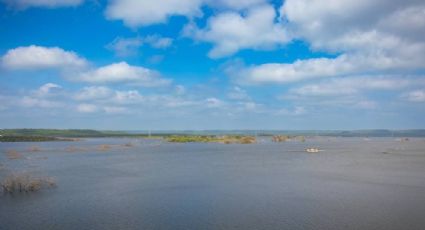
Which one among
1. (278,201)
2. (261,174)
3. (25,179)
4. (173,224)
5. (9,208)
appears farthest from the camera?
(261,174)

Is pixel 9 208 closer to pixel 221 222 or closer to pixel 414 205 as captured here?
pixel 221 222

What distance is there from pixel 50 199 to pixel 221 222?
1258 centimetres

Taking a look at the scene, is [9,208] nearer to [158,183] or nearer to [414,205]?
[158,183]

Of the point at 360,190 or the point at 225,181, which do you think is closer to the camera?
the point at 360,190

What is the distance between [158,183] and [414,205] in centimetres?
1986

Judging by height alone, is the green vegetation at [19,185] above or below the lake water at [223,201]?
above

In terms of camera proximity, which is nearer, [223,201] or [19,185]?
[223,201]

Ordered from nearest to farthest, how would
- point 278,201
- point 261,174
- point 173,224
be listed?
1. point 173,224
2. point 278,201
3. point 261,174

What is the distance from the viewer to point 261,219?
22.1m

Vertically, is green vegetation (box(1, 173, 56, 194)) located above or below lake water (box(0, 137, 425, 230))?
above

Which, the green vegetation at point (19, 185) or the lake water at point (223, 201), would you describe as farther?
the green vegetation at point (19, 185)

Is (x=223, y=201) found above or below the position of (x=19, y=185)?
below

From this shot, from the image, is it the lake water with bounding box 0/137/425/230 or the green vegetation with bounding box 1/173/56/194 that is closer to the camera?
the lake water with bounding box 0/137/425/230

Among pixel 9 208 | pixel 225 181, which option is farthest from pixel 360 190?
pixel 9 208
